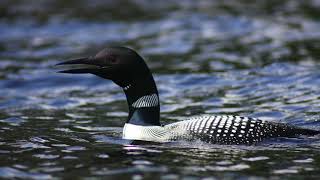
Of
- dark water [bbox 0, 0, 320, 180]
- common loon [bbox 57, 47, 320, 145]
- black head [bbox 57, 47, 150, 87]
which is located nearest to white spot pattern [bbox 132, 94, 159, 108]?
common loon [bbox 57, 47, 320, 145]

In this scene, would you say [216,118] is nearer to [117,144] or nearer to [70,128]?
[117,144]

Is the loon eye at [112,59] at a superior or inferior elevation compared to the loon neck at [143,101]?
superior

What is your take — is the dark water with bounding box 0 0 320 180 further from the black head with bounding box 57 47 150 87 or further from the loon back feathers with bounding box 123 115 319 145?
the black head with bounding box 57 47 150 87

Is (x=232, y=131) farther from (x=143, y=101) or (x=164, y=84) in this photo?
(x=164, y=84)

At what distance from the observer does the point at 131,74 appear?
680cm

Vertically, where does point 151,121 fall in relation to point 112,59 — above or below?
below

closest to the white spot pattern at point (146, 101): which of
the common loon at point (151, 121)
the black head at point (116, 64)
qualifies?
the common loon at point (151, 121)

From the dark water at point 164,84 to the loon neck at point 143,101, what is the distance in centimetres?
29

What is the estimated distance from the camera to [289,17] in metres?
14.6

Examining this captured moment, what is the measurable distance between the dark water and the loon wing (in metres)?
0.08

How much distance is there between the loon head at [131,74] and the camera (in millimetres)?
6734

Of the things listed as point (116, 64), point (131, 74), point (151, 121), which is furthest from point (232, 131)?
point (116, 64)

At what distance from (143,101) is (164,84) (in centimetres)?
341

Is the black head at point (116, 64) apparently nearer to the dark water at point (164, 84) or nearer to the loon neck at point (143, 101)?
the loon neck at point (143, 101)
